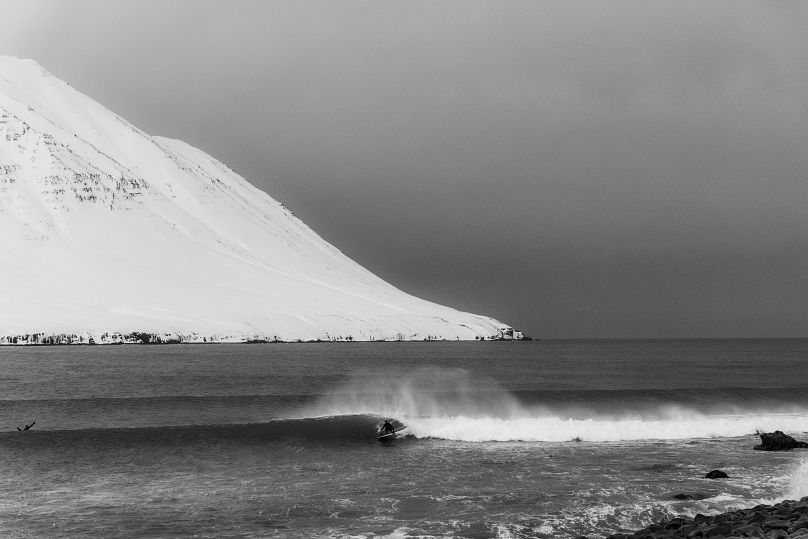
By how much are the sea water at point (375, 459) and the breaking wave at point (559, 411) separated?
22cm

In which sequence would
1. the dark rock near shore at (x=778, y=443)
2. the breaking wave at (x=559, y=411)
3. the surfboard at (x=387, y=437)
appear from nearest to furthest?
the dark rock near shore at (x=778, y=443) → the surfboard at (x=387, y=437) → the breaking wave at (x=559, y=411)

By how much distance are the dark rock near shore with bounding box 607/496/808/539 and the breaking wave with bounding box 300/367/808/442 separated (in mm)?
22909

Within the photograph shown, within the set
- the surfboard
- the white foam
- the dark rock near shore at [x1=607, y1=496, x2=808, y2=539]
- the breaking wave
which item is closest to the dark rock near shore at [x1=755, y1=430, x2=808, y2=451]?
the white foam

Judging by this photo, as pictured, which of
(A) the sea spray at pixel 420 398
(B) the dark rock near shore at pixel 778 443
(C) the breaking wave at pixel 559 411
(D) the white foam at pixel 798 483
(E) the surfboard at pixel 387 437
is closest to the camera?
(D) the white foam at pixel 798 483

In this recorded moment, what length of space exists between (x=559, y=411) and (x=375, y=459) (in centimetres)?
2660

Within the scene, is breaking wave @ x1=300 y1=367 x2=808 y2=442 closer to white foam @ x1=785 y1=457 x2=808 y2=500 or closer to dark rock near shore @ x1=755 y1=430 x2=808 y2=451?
dark rock near shore @ x1=755 y1=430 x2=808 y2=451

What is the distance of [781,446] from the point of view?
Answer: 42062mm

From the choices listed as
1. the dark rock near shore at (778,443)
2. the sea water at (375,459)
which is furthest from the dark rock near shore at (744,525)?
the dark rock near shore at (778,443)

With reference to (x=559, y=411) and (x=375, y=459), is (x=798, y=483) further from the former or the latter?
(x=559, y=411)

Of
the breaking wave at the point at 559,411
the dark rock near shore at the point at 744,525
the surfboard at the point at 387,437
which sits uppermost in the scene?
the breaking wave at the point at 559,411

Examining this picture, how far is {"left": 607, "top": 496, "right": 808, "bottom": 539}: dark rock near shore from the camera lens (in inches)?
843

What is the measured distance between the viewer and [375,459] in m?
40.4

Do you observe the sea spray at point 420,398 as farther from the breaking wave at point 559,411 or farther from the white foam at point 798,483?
the white foam at point 798,483

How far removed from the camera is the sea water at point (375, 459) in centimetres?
2747
